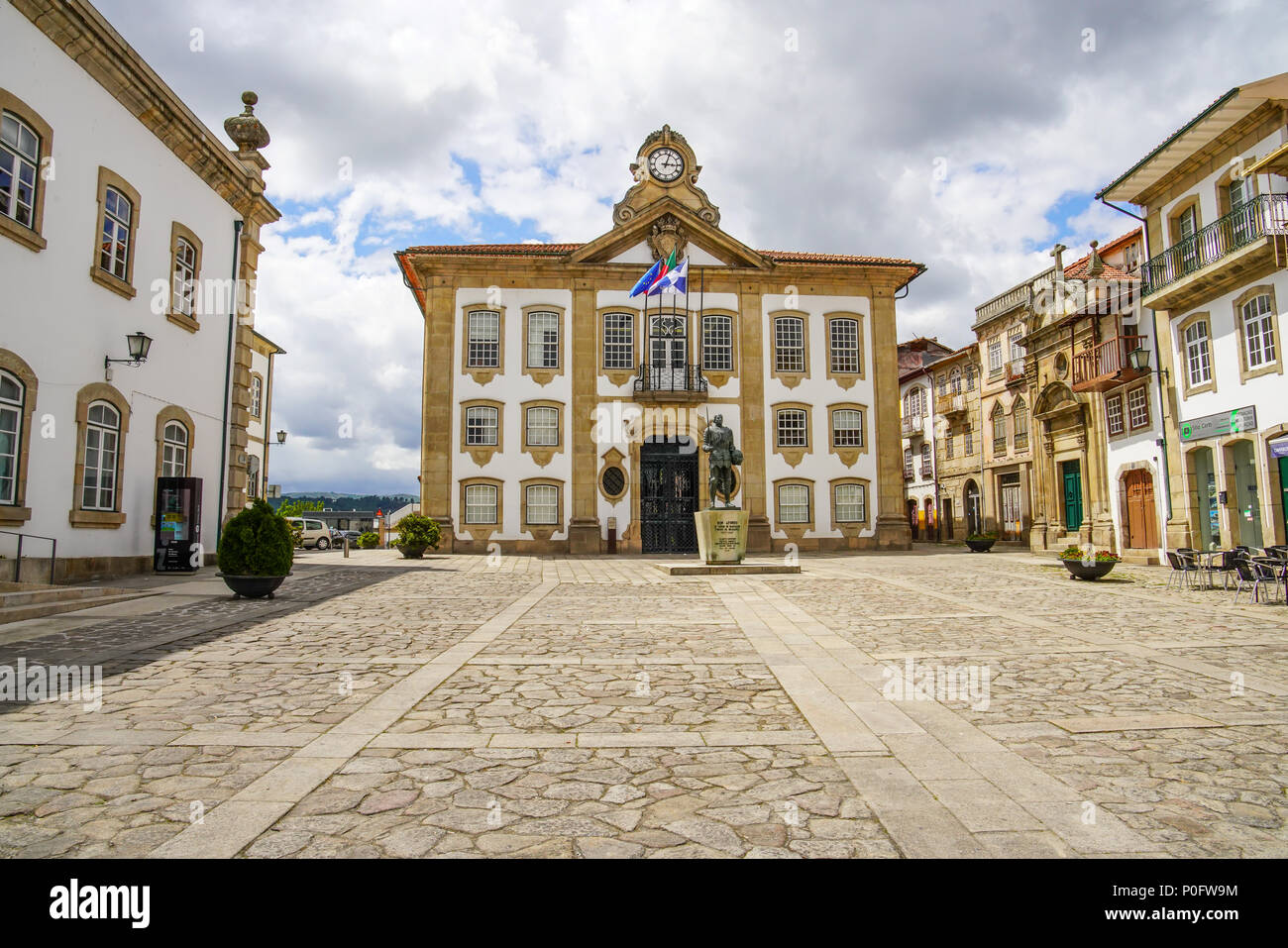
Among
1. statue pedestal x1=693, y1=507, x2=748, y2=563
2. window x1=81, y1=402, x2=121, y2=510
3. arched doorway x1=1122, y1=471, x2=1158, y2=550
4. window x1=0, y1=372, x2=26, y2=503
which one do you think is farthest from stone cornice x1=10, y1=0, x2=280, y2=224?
arched doorway x1=1122, y1=471, x2=1158, y2=550

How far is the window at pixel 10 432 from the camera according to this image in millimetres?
11398

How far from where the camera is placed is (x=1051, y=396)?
2517 centimetres

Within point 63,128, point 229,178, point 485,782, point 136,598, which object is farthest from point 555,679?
point 229,178

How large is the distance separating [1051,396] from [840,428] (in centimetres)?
703

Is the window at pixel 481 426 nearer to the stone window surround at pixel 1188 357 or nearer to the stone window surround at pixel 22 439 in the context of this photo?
the stone window surround at pixel 22 439

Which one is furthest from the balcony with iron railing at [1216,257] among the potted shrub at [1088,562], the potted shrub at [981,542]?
the potted shrub at [981,542]

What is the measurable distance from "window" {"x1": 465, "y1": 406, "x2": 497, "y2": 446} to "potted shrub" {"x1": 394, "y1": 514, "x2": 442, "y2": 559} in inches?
157

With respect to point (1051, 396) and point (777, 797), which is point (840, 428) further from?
point (777, 797)

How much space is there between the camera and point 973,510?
122ft

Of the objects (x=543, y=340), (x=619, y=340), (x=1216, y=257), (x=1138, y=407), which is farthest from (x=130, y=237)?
(x=1138, y=407)

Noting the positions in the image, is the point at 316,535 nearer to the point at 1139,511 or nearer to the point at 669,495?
the point at 669,495

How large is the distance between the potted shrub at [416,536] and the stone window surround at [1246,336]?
21.5 meters

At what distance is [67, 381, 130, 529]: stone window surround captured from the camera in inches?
505

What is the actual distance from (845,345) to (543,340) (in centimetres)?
1142
